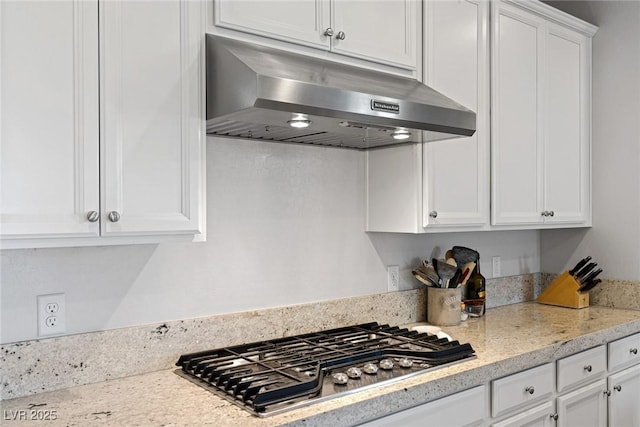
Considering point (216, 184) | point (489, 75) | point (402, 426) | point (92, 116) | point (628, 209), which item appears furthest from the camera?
point (628, 209)

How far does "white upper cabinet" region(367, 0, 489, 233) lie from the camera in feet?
7.44

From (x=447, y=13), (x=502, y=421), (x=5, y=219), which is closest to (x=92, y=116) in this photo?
(x=5, y=219)

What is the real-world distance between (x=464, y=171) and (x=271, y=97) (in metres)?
1.21

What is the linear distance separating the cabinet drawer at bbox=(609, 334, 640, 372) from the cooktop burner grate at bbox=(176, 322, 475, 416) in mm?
989

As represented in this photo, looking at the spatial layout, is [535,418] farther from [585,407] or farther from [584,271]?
[584,271]

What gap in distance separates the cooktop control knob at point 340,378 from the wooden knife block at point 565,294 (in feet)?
6.04

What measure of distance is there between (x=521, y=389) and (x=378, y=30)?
1442mm

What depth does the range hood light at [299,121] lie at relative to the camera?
1.66m

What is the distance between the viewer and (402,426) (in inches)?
66.0

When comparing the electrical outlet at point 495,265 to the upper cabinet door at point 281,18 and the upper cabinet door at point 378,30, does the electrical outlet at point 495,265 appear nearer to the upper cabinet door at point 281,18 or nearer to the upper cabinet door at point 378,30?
the upper cabinet door at point 378,30

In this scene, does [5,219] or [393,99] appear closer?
[5,219]

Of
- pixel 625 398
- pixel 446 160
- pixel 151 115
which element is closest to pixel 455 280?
pixel 446 160

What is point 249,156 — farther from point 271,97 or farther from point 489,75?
point 489,75

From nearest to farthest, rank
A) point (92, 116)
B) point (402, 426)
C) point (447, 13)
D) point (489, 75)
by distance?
1. point (92, 116)
2. point (402, 426)
3. point (447, 13)
4. point (489, 75)
